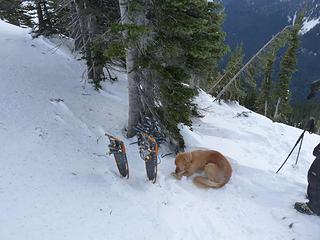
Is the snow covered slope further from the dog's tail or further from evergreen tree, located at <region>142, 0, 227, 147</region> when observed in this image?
evergreen tree, located at <region>142, 0, 227, 147</region>

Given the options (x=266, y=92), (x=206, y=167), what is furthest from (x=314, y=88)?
(x=266, y=92)

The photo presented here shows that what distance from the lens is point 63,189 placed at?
727 centimetres

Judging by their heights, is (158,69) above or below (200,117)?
above

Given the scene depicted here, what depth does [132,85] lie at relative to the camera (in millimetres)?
9641

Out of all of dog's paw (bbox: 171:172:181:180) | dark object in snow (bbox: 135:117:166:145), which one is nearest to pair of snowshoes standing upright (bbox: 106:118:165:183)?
dog's paw (bbox: 171:172:181:180)

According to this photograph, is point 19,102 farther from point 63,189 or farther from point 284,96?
point 284,96

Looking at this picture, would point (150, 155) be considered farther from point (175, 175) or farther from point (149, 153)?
point (175, 175)

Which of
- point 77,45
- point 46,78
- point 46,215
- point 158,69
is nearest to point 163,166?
point 158,69

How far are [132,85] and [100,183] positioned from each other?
114 inches

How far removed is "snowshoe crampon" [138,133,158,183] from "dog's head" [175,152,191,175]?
78 centimetres

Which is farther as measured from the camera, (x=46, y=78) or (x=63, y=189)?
(x=46, y=78)

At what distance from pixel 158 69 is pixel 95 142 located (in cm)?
249

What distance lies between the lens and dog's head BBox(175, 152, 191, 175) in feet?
29.6

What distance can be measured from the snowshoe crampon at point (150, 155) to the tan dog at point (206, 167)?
33.4 inches
